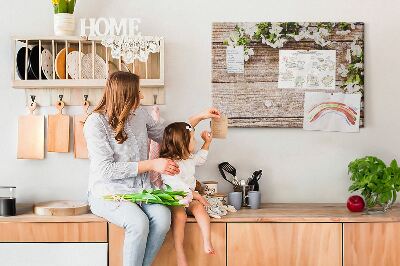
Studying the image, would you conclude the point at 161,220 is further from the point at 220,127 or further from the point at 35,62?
the point at 35,62

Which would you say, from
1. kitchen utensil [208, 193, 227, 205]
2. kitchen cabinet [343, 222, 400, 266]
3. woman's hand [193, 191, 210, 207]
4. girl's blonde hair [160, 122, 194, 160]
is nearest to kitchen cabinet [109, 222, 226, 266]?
woman's hand [193, 191, 210, 207]

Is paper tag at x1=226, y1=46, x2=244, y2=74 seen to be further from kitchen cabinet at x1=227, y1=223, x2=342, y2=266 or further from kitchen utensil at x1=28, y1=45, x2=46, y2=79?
kitchen utensil at x1=28, y1=45, x2=46, y2=79

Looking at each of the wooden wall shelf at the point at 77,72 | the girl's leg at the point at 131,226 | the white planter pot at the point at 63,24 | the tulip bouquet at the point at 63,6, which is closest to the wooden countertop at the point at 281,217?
the girl's leg at the point at 131,226

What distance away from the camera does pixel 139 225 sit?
2.92 m

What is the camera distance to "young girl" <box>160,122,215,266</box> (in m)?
3.04

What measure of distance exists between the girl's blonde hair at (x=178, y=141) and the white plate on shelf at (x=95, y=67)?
19.9 inches

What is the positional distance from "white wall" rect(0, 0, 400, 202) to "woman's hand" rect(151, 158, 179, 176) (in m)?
0.51

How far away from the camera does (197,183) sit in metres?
3.39

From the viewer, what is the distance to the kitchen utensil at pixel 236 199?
3.32 meters

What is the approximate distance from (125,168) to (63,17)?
0.91m

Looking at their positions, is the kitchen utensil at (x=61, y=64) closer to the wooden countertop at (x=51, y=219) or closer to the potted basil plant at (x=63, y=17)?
the potted basil plant at (x=63, y=17)

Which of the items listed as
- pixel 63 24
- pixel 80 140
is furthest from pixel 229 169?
pixel 63 24

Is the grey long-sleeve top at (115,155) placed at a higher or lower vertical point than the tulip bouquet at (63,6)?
lower

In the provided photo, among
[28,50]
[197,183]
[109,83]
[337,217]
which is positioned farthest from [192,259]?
[28,50]
